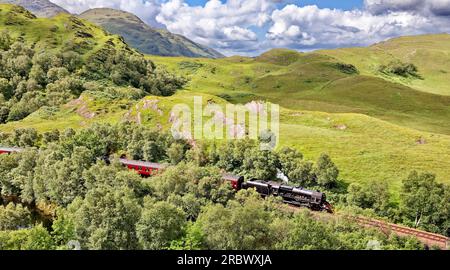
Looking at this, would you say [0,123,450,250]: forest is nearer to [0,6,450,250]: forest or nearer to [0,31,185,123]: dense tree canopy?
[0,6,450,250]: forest

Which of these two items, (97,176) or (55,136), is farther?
(55,136)

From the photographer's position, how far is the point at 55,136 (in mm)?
107125

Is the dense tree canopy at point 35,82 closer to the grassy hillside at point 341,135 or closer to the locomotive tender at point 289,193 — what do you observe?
the grassy hillside at point 341,135

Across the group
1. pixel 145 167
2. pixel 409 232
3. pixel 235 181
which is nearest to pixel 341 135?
pixel 235 181

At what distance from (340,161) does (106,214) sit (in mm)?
57827

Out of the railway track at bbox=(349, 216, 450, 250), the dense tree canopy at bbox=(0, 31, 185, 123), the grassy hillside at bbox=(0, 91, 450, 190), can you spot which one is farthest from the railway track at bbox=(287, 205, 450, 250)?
the dense tree canopy at bbox=(0, 31, 185, 123)

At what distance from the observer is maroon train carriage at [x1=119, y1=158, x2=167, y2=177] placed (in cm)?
8362

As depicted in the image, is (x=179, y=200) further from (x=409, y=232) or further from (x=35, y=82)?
(x=35, y=82)

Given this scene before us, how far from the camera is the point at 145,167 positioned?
85.5 metres
